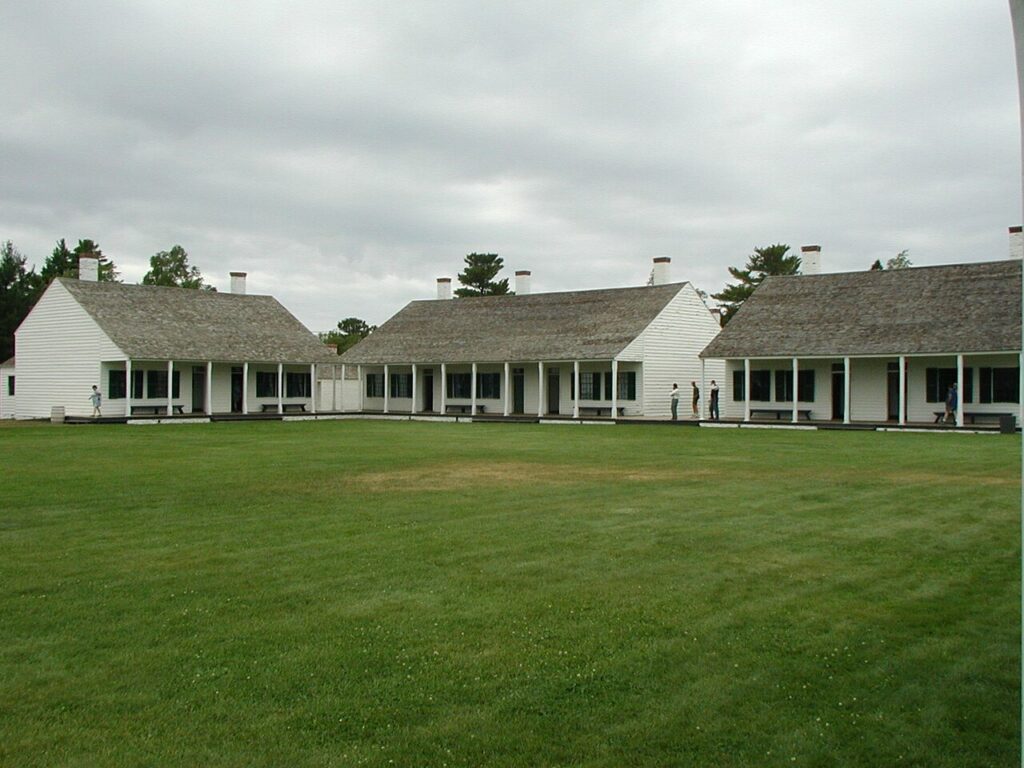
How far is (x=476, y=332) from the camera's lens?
4428cm

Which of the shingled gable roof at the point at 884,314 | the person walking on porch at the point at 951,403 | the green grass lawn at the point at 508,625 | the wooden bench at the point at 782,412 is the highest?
the shingled gable roof at the point at 884,314

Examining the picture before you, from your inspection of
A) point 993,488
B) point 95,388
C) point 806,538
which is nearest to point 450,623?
point 806,538

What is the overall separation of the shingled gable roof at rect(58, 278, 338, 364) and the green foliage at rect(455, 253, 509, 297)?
31627mm

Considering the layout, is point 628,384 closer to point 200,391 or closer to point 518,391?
point 518,391

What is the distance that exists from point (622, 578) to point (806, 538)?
2745mm

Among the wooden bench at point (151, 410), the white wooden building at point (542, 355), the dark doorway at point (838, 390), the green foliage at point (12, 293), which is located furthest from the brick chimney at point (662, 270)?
the green foliage at point (12, 293)

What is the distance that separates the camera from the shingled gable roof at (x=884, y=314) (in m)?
30.9

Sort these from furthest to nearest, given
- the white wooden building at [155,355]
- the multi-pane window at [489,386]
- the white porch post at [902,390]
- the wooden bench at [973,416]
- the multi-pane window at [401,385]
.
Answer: the multi-pane window at [401,385], the multi-pane window at [489,386], the white wooden building at [155,355], the white porch post at [902,390], the wooden bench at [973,416]

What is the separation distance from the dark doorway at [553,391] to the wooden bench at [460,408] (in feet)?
10.3

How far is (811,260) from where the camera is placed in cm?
3950

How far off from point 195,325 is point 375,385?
9446 millimetres

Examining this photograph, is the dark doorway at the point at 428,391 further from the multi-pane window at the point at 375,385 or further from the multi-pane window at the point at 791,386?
the multi-pane window at the point at 791,386

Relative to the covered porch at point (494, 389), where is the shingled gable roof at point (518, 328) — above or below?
above

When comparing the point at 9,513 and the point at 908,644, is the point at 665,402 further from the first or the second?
the point at 908,644
